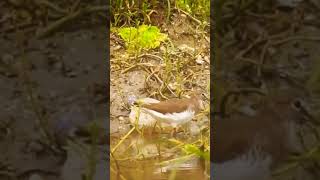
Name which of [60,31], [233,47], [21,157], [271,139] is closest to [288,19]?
[233,47]

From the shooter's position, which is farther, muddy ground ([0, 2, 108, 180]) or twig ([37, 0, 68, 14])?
twig ([37, 0, 68, 14])

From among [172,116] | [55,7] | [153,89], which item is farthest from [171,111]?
[55,7]

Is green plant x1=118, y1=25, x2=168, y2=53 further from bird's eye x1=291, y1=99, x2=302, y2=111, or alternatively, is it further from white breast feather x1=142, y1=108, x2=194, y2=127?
bird's eye x1=291, y1=99, x2=302, y2=111

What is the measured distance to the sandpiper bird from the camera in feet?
4.60

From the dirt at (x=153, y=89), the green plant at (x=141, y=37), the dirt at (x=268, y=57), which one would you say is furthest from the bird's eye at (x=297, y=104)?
the green plant at (x=141, y=37)

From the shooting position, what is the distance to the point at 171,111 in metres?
1.41

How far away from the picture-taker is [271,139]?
1.39 metres

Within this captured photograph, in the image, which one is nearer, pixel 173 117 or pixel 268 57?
pixel 173 117

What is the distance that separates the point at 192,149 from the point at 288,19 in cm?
36

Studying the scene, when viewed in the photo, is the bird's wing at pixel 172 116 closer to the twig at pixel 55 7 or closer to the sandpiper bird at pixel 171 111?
the sandpiper bird at pixel 171 111

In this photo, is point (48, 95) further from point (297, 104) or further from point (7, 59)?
point (297, 104)

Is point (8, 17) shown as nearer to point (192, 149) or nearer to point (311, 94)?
point (192, 149)

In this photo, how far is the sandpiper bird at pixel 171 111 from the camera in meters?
1.40

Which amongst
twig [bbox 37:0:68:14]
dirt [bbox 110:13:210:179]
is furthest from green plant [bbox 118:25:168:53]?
twig [bbox 37:0:68:14]
